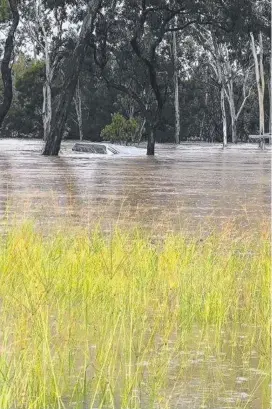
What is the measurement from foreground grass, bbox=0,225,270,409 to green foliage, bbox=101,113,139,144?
156 ft

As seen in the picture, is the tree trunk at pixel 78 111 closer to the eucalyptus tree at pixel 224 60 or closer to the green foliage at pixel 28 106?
the green foliage at pixel 28 106

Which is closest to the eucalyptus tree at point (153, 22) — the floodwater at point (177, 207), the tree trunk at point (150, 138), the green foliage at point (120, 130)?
the tree trunk at point (150, 138)

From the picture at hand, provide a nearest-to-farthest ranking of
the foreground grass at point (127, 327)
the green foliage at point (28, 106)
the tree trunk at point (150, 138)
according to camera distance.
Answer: the foreground grass at point (127, 327) → the tree trunk at point (150, 138) → the green foliage at point (28, 106)

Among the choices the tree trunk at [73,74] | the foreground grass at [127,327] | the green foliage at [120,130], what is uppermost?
the tree trunk at [73,74]

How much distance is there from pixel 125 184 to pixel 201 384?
47.3ft

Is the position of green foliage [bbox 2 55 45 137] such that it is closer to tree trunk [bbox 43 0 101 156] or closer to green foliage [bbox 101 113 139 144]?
green foliage [bbox 101 113 139 144]

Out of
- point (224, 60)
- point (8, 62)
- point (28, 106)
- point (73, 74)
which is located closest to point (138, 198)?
point (8, 62)

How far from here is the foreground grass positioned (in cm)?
329

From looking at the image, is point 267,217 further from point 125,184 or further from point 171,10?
point 171,10

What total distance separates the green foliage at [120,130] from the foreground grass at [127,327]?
156ft

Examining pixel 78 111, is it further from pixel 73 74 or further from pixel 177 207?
pixel 177 207

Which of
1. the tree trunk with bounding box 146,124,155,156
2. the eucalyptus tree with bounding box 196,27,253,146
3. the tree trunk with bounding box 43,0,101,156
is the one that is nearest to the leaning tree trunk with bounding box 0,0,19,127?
the tree trunk with bounding box 43,0,101,156

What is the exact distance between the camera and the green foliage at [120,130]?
54.2m

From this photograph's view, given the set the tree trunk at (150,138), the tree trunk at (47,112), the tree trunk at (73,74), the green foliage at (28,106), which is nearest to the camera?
the tree trunk at (73,74)
